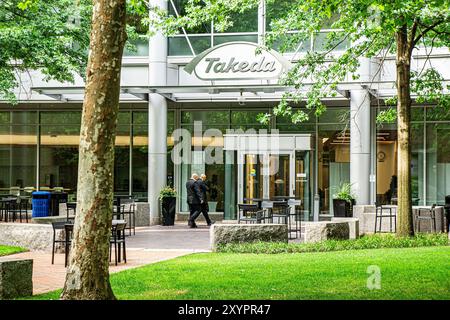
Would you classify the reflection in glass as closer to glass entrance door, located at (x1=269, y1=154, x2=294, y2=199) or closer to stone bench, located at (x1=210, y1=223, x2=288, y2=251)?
glass entrance door, located at (x1=269, y1=154, x2=294, y2=199)

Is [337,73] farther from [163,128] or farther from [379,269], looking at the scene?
[163,128]

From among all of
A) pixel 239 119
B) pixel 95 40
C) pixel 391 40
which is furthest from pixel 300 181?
pixel 95 40

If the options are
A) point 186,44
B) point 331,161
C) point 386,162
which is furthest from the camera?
point 331,161

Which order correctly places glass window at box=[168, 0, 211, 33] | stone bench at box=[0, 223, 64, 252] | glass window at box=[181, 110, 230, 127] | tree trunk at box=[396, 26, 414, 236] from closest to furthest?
stone bench at box=[0, 223, 64, 252] < tree trunk at box=[396, 26, 414, 236] < glass window at box=[168, 0, 211, 33] < glass window at box=[181, 110, 230, 127]

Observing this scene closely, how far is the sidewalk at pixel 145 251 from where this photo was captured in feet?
41.0

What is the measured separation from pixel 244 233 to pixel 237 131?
1283 centimetres

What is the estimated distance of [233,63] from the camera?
25297 millimetres

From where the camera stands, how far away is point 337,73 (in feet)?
62.2

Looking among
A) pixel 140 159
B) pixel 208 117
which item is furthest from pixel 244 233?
pixel 140 159

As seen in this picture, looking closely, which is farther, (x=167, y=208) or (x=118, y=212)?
(x=167, y=208)

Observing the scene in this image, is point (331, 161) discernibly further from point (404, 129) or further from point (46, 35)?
point (46, 35)

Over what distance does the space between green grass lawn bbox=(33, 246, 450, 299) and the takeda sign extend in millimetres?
10887

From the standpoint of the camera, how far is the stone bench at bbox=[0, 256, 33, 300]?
10.2 meters

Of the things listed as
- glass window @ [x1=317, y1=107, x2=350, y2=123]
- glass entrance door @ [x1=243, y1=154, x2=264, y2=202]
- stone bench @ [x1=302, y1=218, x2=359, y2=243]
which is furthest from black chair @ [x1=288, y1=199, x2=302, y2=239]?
glass window @ [x1=317, y1=107, x2=350, y2=123]
